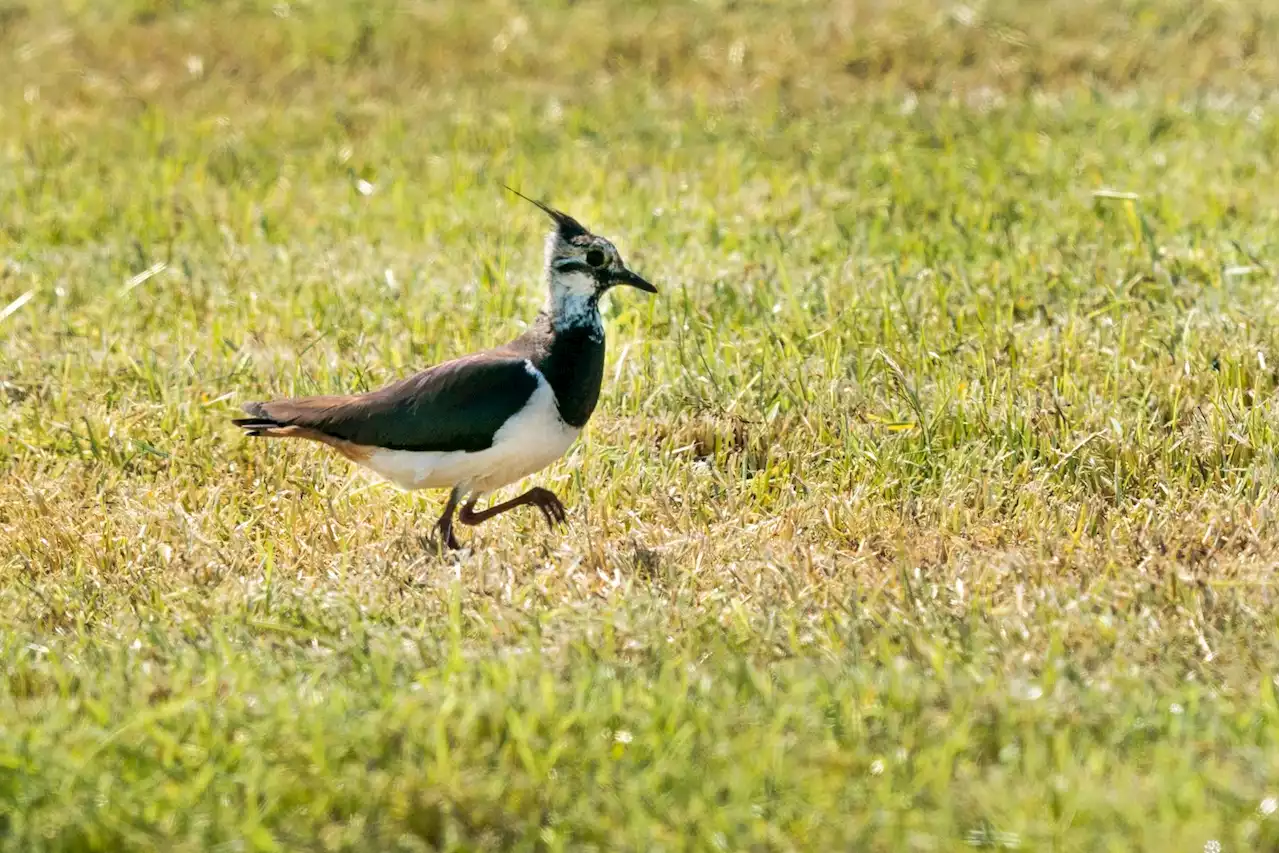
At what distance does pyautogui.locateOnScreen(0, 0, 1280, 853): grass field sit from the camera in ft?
13.0

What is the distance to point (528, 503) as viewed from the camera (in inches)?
231

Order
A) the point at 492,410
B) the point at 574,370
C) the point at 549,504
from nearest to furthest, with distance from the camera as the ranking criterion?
the point at 492,410
the point at 574,370
the point at 549,504

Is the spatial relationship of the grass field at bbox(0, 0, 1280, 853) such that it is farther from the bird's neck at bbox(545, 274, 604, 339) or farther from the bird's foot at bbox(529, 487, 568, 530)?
the bird's neck at bbox(545, 274, 604, 339)

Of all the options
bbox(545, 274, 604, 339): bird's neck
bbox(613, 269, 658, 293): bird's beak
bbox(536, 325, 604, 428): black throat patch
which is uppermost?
bbox(613, 269, 658, 293): bird's beak

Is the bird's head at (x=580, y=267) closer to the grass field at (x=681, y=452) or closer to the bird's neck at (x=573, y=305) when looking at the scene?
the bird's neck at (x=573, y=305)

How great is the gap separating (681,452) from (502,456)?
103 centimetres

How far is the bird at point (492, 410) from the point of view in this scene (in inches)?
220

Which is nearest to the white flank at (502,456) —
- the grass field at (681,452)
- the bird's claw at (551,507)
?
the bird's claw at (551,507)

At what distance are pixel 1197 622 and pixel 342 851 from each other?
2.38 metres

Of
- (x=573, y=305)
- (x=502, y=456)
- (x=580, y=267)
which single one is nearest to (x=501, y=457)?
(x=502, y=456)

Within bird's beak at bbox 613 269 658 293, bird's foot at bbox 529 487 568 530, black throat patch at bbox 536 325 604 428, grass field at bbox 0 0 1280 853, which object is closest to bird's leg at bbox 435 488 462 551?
grass field at bbox 0 0 1280 853

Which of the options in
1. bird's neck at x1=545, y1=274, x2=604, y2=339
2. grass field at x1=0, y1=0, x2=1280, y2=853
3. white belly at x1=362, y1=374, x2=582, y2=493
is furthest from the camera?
bird's neck at x1=545, y1=274, x2=604, y2=339

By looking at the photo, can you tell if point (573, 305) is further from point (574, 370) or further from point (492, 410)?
point (492, 410)

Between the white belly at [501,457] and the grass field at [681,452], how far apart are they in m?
0.23
